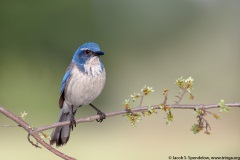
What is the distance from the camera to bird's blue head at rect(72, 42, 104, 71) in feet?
21.2

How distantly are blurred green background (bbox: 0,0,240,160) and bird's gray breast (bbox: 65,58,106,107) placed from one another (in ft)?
39.5

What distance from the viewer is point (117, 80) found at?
123ft

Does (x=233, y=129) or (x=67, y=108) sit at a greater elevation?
(x=233, y=129)

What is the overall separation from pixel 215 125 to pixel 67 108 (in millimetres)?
20568

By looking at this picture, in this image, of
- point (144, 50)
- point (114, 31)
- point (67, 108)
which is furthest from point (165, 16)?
point (67, 108)

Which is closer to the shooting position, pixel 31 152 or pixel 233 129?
pixel 31 152

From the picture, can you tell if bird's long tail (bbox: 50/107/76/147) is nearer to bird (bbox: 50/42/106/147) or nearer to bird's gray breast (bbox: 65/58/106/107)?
bird (bbox: 50/42/106/147)

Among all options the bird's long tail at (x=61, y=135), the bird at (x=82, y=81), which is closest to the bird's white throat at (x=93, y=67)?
the bird at (x=82, y=81)

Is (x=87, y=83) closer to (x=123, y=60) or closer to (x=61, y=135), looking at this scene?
(x=61, y=135)

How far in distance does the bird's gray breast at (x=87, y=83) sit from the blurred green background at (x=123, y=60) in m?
12.1

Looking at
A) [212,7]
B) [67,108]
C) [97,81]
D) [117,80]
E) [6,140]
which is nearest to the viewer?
[97,81]

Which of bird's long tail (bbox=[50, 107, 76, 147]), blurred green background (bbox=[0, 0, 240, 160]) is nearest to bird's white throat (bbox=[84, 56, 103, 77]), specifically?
bird's long tail (bbox=[50, 107, 76, 147])

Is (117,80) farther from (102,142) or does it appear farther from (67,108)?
(67,108)

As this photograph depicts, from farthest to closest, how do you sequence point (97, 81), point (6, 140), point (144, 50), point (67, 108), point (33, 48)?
point (144, 50), point (33, 48), point (6, 140), point (67, 108), point (97, 81)
